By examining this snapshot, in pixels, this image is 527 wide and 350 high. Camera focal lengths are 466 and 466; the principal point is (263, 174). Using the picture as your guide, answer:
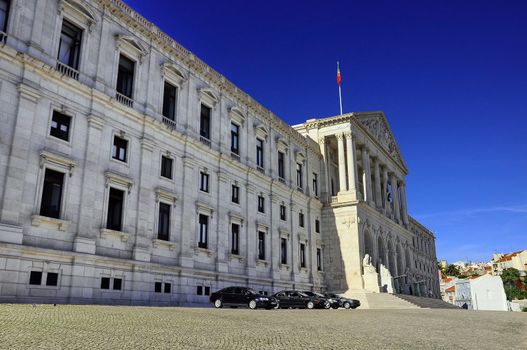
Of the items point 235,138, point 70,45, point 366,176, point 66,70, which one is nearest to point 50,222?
point 66,70

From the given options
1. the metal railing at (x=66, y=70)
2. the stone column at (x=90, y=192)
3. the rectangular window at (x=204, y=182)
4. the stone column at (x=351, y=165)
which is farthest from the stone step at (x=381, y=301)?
the metal railing at (x=66, y=70)

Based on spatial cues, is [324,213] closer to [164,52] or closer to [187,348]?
[164,52]

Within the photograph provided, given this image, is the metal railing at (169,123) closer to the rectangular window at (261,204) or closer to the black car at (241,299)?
the black car at (241,299)

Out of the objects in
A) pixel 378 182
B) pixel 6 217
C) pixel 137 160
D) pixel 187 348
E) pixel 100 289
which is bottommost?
pixel 187 348

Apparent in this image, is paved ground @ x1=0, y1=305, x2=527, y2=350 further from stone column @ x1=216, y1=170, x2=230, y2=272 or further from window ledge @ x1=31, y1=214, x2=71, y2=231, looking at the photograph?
stone column @ x1=216, y1=170, x2=230, y2=272

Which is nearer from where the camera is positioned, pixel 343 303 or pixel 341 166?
pixel 343 303

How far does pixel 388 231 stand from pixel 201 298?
36874mm

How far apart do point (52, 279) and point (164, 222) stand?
Answer: 8873mm

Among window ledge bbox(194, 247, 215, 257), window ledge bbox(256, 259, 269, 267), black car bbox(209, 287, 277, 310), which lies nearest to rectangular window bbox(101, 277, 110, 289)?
black car bbox(209, 287, 277, 310)

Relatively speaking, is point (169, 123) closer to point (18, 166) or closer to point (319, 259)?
point (18, 166)

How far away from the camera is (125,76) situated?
96.1 ft

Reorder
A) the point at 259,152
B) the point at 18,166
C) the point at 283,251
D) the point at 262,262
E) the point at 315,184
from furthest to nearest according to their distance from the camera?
1. the point at 315,184
2. the point at 283,251
3. the point at 259,152
4. the point at 262,262
5. the point at 18,166

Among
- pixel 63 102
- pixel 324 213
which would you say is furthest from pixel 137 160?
pixel 324 213

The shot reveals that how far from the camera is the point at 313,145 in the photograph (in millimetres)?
53781
